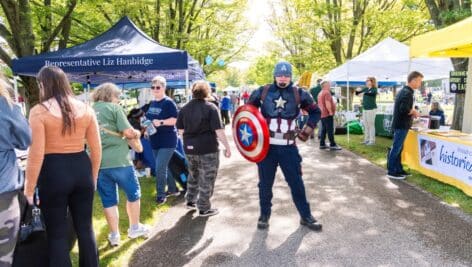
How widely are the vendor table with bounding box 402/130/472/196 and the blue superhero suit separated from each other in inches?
121

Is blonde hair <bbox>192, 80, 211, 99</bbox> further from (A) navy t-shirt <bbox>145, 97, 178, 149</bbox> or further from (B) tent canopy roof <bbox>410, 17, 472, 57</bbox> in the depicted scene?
(B) tent canopy roof <bbox>410, 17, 472, 57</bbox>

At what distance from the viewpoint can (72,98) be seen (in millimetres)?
3092

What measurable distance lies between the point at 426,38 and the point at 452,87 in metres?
2.93

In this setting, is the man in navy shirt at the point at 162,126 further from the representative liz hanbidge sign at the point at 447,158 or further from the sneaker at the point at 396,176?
the representative liz hanbidge sign at the point at 447,158

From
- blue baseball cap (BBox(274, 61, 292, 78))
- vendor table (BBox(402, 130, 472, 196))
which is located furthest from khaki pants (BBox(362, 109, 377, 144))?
blue baseball cap (BBox(274, 61, 292, 78))

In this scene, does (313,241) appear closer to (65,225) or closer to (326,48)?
(65,225)

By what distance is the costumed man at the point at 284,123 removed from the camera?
180 inches

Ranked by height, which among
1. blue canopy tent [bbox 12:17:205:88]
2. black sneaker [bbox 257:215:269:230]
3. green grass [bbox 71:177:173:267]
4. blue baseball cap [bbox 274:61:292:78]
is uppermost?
blue canopy tent [bbox 12:17:205:88]

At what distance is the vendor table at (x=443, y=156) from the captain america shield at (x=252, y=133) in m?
3.60

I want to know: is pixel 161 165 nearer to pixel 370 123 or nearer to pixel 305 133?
pixel 305 133

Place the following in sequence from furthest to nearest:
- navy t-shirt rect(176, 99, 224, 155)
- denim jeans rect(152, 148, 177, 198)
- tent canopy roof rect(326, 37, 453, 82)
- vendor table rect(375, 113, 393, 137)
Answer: vendor table rect(375, 113, 393, 137)
tent canopy roof rect(326, 37, 453, 82)
denim jeans rect(152, 148, 177, 198)
navy t-shirt rect(176, 99, 224, 155)

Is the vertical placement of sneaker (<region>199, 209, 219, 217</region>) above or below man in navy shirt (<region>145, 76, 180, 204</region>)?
below

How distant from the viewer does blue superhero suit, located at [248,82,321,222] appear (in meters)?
4.58

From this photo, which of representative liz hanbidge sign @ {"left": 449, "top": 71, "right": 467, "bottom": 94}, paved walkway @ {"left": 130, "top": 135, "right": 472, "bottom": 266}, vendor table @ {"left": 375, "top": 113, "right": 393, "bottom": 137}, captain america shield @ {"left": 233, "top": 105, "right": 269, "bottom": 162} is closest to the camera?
paved walkway @ {"left": 130, "top": 135, "right": 472, "bottom": 266}
